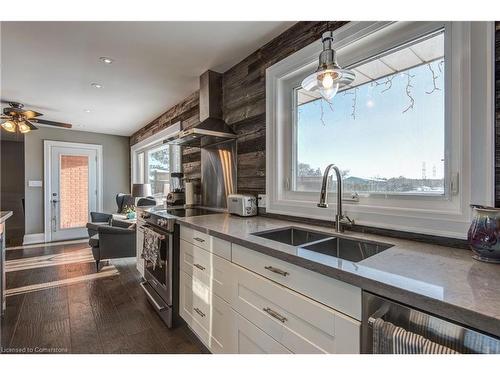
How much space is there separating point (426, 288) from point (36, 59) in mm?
3392

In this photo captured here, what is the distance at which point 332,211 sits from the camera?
5.50 ft

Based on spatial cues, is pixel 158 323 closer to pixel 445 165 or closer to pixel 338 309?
pixel 338 309

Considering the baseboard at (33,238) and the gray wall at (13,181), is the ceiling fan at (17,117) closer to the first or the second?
the baseboard at (33,238)

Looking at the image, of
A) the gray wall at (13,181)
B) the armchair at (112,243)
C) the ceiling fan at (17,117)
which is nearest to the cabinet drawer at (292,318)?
the armchair at (112,243)

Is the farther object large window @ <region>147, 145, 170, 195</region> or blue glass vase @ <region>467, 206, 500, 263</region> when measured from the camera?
large window @ <region>147, 145, 170, 195</region>

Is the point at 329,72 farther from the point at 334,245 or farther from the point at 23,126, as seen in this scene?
the point at 23,126

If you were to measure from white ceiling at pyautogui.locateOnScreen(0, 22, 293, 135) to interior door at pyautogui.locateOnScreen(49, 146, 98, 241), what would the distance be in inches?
70.0

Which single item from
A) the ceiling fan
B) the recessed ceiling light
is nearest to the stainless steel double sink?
the recessed ceiling light

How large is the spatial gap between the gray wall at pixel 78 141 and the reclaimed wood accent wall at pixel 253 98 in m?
4.31

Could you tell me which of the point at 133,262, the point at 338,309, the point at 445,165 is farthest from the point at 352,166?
the point at 133,262

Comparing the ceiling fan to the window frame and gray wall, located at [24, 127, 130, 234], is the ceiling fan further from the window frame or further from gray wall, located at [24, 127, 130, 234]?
the window frame

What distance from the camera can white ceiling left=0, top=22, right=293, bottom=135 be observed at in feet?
6.32

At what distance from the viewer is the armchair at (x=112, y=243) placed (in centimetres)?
317
